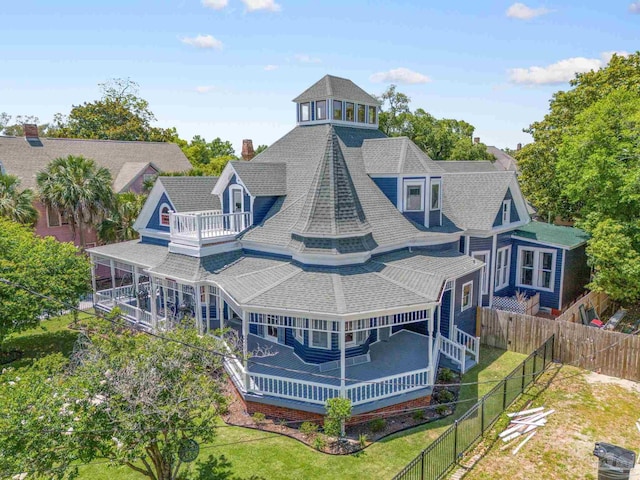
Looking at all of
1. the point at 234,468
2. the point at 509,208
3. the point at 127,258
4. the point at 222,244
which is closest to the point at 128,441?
the point at 234,468

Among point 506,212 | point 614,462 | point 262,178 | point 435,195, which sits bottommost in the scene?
point 614,462

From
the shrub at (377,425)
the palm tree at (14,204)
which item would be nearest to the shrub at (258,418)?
the shrub at (377,425)

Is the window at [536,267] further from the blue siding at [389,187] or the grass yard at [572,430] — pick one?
the blue siding at [389,187]

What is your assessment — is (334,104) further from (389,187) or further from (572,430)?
(572,430)

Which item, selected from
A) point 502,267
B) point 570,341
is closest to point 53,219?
point 502,267

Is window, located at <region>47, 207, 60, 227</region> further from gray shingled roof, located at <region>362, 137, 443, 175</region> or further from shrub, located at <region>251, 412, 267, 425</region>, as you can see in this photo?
shrub, located at <region>251, 412, 267, 425</region>

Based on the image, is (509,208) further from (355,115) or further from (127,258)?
(127,258)

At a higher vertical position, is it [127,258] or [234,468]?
[127,258]

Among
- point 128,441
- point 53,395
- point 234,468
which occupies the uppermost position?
point 53,395
